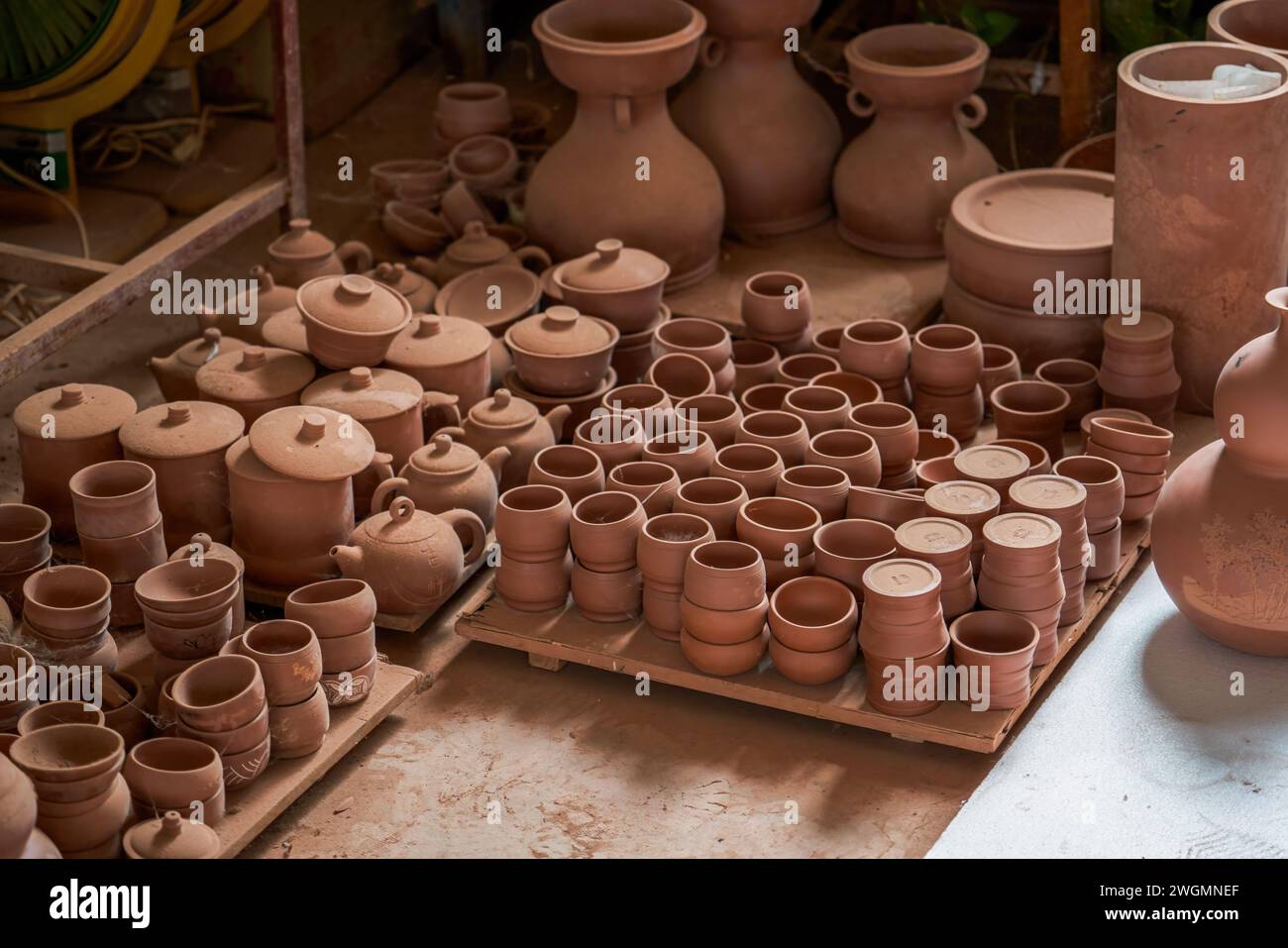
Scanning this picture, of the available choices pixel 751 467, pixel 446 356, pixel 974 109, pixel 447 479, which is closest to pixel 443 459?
pixel 447 479

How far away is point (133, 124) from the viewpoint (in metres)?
6.12

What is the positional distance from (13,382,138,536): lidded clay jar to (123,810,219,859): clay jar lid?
3.96 feet

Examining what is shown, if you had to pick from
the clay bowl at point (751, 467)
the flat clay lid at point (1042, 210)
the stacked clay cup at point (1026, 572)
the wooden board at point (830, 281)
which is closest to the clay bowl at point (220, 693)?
the clay bowl at point (751, 467)

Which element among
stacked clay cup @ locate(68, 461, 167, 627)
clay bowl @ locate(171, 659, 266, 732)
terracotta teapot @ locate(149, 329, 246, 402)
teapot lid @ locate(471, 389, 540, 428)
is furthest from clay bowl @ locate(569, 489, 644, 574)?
terracotta teapot @ locate(149, 329, 246, 402)

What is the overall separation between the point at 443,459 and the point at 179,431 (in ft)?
1.99

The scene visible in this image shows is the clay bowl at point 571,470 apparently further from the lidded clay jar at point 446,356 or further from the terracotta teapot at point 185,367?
the terracotta teapot at point 185,367

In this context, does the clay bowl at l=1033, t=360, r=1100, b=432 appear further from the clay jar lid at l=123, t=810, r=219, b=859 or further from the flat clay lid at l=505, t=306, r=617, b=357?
the clay jar lid at l=123, t=810, r=219, b=859

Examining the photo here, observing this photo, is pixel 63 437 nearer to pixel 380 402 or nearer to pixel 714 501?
pixel 380 402

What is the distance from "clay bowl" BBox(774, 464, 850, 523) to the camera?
156 inches

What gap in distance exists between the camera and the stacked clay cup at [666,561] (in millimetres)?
3771

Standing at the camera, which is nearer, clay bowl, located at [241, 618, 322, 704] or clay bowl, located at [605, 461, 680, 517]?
clay bowl, located at [241, 618, 322, 704]

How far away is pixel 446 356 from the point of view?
4.44 metres

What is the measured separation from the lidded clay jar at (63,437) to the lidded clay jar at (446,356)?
0.69 metres
